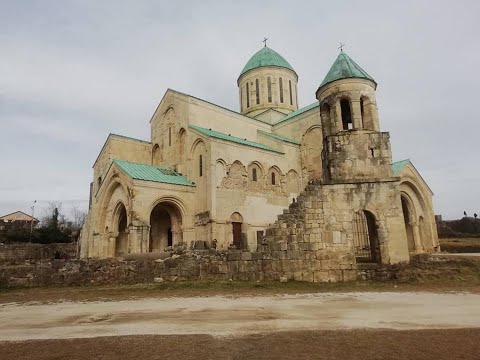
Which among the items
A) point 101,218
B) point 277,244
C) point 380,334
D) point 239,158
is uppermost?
point 239,158

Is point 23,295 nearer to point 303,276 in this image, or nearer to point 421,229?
point 303,276

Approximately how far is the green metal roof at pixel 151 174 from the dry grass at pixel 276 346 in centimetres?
1485

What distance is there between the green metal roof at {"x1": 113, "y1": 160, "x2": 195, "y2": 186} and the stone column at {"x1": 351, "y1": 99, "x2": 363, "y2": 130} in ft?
36.3

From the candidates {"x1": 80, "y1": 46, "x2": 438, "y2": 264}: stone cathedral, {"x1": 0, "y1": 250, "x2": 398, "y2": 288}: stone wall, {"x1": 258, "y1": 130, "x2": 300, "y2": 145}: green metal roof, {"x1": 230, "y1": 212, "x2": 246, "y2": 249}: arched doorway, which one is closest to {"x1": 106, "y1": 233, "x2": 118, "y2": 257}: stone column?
{"x1": 80, "y1": 46, "x2": 438, "y2": 264}: stone cathedral

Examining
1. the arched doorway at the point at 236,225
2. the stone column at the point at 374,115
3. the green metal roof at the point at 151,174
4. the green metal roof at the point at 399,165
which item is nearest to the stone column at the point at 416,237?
the green metal roof at the point at 399,165

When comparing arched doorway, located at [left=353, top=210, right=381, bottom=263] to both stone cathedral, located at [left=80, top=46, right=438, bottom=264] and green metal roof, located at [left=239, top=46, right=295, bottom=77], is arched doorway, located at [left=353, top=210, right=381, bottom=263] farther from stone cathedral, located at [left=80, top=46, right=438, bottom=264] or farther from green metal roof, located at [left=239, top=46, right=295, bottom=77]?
green metal roof, located at [left=239, top=46, right=295, bottom=77]

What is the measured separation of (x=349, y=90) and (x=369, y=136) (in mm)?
2205

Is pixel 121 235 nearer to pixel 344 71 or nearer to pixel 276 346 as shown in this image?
pixel 344 71

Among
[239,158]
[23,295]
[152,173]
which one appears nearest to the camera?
[23,295]

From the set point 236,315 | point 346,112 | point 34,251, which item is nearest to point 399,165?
point 346,112

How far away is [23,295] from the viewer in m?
9.64

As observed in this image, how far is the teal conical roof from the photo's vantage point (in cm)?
1398

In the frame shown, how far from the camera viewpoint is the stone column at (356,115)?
1352cm

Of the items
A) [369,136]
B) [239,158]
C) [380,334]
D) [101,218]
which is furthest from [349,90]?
[101,218]
